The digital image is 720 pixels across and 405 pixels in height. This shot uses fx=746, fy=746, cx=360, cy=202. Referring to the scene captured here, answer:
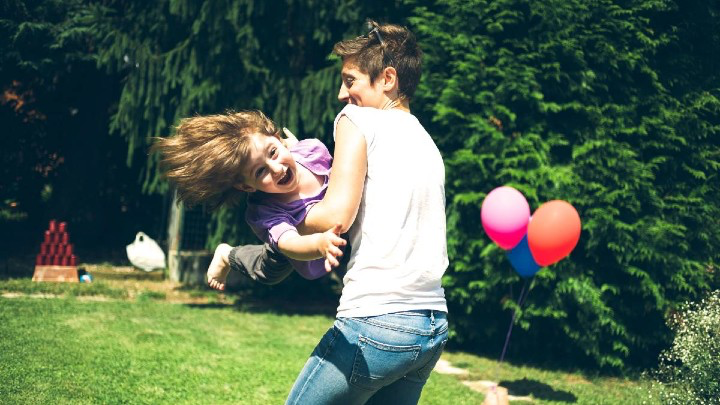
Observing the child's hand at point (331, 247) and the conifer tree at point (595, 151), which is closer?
the child's hand at point (331, 247)

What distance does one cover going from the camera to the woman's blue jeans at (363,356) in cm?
205

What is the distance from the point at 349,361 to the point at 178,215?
10196 millimetres

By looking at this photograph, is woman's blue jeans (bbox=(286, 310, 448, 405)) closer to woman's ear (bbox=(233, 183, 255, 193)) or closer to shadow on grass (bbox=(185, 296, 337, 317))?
woman's ear (bbox=(233, 183, 255, 193))

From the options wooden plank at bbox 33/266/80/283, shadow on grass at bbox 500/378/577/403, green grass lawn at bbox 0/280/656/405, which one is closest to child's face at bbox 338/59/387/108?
green grass lawn at bbox 0/280/656/405

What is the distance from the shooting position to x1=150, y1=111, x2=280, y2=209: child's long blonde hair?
7.06ft

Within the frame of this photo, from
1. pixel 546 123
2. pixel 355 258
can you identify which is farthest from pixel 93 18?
pixel 355 258

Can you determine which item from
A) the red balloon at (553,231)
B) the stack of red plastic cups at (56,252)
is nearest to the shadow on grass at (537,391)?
the red balloon at (553,231)

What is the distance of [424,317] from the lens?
6.97 ft

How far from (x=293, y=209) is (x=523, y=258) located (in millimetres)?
3962

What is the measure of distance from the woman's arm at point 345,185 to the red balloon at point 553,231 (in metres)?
3.68

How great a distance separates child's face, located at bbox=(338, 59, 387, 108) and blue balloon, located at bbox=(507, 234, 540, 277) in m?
3.76

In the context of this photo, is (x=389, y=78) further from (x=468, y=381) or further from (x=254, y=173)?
(x=468, y=381)

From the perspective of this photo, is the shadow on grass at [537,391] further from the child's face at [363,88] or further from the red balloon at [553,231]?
the child's face at [363,88]

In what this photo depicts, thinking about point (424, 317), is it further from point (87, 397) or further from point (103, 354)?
point (103, 354)
